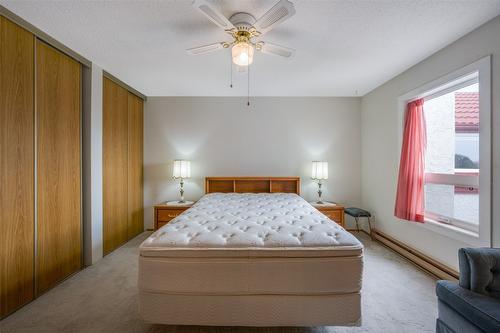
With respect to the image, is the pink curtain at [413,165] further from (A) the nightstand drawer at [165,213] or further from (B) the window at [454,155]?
(A) the nightstand drawer at [165,213]

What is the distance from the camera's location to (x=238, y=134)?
13.5ft

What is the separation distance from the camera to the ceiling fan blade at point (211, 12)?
4.58 ft

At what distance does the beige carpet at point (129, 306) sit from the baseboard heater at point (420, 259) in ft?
0.29

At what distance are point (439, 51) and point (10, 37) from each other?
4.07 metres

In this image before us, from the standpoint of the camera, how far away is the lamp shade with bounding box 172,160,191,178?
3785 mm

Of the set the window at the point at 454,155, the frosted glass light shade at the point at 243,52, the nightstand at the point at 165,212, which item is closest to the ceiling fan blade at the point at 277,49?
the frosted glass light shade at the point at 243,52

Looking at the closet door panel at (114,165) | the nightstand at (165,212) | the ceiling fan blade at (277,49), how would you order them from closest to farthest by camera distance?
the ceiling fan blade at (277,49) < the closet door panel at (114,165) < the nightstand at (165,212)

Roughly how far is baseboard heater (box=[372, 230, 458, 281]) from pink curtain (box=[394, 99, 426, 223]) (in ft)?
1.38

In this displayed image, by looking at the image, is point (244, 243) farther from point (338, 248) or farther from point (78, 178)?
point (78, 178)

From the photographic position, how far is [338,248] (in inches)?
59.1

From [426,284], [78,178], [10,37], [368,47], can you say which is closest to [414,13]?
[368,47]

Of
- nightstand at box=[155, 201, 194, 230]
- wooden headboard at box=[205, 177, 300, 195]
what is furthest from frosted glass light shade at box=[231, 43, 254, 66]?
Result: nightstand at box=[155, 201, 194, 230]

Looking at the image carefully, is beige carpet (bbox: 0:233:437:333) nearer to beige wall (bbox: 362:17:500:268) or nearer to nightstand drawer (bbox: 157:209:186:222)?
beige wall (bbox: 362:17:500:268)

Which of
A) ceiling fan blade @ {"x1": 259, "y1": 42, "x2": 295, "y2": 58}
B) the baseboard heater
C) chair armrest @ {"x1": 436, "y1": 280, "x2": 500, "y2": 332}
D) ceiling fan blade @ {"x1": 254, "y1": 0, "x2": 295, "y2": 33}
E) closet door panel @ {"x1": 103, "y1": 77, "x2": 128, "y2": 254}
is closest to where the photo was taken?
chair armrest @ {"x1": 436, "y1": 280, "x2": 500, "y2": 332}
